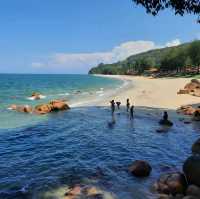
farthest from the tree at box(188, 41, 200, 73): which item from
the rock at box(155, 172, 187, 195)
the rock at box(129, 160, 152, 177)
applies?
the rock at box(155, 172, 187, 195)

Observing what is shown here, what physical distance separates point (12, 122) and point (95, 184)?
23.5 meters

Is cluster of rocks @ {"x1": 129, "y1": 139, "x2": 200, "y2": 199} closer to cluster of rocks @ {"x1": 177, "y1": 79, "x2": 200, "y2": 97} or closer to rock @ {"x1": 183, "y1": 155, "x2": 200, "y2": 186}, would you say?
rock @ {"x1": 183, "y1": 155, "x2": 200, "y2": 186}

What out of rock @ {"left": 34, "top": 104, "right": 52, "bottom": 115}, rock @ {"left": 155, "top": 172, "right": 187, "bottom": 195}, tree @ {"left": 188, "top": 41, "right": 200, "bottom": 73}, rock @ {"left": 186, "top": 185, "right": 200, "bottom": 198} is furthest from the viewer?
tree @ {"left": 188, "top": 41, "right": 200, "bottom": 73}

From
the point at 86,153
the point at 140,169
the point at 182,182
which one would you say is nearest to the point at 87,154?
the point at 86,153

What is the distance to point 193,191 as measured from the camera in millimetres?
13805

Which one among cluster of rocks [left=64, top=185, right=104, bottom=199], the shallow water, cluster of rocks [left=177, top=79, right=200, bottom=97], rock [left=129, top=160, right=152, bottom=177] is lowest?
the shallow water

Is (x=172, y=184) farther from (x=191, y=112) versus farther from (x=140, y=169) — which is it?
(x=191, y=112)

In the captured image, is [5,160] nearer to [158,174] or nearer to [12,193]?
[12,193]

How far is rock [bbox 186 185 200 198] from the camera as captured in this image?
44.5 ft

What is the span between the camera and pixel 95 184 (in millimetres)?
16750

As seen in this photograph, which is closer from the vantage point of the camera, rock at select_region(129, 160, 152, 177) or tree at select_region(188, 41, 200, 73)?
rock at select_region(129, 160, 152, 177)

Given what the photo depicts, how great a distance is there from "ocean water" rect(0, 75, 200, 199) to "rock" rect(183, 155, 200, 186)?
213 cm

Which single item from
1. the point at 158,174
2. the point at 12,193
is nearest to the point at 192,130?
the point at 158,174

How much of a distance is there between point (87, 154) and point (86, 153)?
0.31 metres
